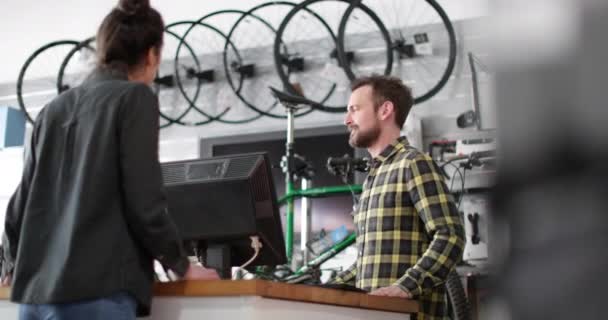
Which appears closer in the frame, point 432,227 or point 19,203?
point 19,203

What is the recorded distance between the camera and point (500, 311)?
23 cm

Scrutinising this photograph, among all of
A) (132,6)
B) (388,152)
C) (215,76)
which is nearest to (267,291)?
(132,6)

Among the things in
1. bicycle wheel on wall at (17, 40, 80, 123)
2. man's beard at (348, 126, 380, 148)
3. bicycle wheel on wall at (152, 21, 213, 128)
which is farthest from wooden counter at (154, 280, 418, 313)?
bicycle wheel on wall at (17, 40, 80, 123)

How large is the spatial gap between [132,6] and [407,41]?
4.17 meters

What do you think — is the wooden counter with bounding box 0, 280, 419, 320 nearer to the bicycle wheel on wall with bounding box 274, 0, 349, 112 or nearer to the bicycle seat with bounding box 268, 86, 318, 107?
the bicycle seat with bounding box 268, 86, 318, 107

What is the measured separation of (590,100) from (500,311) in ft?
0.21

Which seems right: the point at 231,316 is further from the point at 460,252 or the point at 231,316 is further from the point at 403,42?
the point at 403,42

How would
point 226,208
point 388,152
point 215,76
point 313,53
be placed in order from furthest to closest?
point 215,76 → point 313,53 → point 388,152 → point 226,208

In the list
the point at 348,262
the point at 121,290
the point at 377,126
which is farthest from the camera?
the point at 348,262

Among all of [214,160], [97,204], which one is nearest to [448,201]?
[214,160]

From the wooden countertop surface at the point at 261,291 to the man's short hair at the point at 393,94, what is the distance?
1.01 metres

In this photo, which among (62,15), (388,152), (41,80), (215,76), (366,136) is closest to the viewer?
(388,152)

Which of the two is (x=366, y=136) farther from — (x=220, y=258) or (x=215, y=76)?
(x=215, y=76)

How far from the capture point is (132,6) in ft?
5.08
